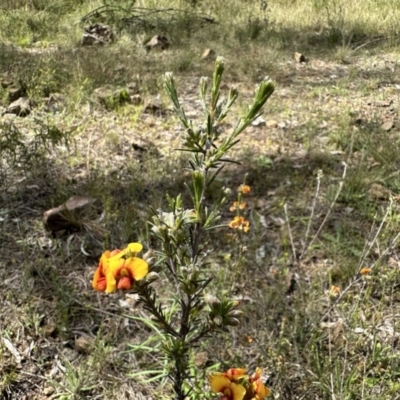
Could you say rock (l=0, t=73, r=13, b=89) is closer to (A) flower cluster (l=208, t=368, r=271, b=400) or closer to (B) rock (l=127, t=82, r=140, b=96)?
(B) rock (l=127, t=82, r=140, b=96)

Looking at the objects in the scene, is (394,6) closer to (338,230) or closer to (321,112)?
(321,112)

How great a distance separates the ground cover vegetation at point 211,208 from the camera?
2.01 metres

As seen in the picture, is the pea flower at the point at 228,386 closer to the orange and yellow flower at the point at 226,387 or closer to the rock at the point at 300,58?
the orange and yellow flower at the point at 226,387

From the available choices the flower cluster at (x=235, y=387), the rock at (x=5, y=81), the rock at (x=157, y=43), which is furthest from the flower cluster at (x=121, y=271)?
the rock at (x=157, y=43)

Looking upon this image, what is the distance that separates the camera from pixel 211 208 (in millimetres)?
3105

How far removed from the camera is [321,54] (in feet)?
19.5

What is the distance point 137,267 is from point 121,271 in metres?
0.04

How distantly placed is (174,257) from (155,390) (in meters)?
0.99

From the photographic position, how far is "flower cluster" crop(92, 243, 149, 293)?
1088mm

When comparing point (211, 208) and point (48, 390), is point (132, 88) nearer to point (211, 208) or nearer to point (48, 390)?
point (211, 208)

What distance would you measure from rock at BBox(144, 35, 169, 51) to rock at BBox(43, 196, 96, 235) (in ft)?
11.8

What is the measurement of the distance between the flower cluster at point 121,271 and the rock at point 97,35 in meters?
5.44

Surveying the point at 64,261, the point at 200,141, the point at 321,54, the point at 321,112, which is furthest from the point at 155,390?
the point at 321,54

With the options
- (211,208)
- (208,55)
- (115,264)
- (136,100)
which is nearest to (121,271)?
(115,264)
